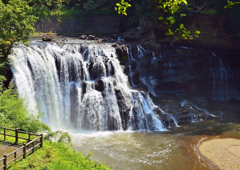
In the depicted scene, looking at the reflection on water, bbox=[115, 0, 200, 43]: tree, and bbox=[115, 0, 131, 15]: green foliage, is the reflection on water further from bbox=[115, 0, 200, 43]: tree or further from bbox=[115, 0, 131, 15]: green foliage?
bbox=[115, 0, 131, 15]: green foliage

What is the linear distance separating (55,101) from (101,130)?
4.93m

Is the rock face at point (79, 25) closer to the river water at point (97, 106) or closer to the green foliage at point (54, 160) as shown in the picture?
the river water at point (97, 106)

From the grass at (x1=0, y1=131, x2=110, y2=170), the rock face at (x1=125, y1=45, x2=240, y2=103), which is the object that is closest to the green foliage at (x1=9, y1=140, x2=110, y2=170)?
the grass at (x1=0, y1=131, x2=110, y2=170)

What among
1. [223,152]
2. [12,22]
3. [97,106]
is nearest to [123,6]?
[12,22]

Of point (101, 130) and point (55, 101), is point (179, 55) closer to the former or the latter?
point (101, 130)

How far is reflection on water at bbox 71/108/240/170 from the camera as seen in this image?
1692 cm

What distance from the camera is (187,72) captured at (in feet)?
99.7

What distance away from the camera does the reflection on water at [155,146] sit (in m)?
16.9

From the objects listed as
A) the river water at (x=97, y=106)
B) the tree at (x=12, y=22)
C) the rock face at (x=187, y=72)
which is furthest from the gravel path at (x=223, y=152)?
the tree at (x=12, y=22)

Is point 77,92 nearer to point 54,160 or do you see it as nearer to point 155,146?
point 155,146

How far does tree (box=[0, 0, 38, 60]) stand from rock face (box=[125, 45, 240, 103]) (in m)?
11.8

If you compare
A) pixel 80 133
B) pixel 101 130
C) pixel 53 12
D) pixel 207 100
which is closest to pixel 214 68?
pixel 207 100

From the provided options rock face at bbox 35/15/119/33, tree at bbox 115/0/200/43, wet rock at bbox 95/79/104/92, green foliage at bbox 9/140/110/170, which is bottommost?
green foliage at bbox 9/140/110/170

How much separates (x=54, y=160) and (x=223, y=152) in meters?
12.8
